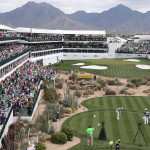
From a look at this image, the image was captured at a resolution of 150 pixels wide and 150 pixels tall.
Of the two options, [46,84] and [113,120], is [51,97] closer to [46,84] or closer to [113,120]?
[46,84]

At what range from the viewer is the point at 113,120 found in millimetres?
27734

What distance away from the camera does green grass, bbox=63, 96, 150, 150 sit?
22.2 meters

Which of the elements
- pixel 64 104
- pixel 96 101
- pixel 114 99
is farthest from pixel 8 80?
pixel 114 99

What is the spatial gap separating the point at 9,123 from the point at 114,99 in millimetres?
16637

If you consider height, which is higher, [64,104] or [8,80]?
[8,80]

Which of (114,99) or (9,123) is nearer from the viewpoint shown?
(9,123)

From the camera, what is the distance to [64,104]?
34531mm

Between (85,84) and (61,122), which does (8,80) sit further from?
(85,84)

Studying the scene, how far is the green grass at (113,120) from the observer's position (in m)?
22.2

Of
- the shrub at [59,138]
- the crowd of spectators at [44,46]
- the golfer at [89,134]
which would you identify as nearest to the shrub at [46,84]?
the shrub at [59,138]

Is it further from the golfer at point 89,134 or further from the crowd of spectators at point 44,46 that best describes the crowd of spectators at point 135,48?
the golfer at point 89,134

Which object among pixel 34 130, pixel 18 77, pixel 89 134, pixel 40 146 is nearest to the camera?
pixel 40 146

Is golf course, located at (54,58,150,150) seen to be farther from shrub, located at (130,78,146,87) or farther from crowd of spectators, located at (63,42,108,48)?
crowd of spectators, located at (63,42,108,48)

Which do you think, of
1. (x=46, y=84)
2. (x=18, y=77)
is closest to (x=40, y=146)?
(x=18, y=77)
